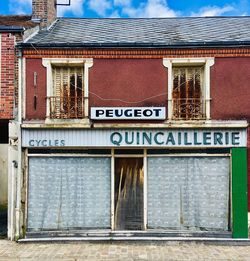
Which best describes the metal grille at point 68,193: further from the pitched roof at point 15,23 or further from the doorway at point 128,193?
the pitched roof at point 15,23

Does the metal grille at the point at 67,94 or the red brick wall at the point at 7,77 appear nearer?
the metal grille at the point at 67,94

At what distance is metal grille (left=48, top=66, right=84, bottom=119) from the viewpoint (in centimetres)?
987

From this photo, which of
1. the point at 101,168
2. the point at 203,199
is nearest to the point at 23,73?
the point at 101,168

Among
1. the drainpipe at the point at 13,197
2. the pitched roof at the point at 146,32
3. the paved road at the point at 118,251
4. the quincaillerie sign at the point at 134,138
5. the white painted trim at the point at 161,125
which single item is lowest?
the paved road at the point at 118,251

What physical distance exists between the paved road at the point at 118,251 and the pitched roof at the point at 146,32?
570cm

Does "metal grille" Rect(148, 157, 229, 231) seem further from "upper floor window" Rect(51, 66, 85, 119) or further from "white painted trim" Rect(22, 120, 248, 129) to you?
"upper floor window" Rect(51, 66, 85, 119)

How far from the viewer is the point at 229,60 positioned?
385 inches

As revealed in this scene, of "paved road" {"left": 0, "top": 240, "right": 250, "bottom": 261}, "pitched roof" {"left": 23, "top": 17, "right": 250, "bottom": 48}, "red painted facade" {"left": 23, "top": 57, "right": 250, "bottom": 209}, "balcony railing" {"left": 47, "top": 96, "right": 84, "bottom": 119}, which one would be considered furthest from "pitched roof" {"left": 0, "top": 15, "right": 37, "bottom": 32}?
"paved road" {"left": 0, "top": 240, "right": 250, "bottom": 261}

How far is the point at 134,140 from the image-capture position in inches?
379

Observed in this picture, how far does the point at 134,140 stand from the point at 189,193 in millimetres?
2208

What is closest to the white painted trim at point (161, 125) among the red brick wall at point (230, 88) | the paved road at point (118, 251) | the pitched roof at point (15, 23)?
the red brick wall at point (230, 88)

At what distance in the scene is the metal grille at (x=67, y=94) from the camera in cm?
987

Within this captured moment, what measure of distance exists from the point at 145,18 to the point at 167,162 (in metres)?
6.61

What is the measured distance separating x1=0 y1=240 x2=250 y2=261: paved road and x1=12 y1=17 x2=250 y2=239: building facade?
1.13ft
